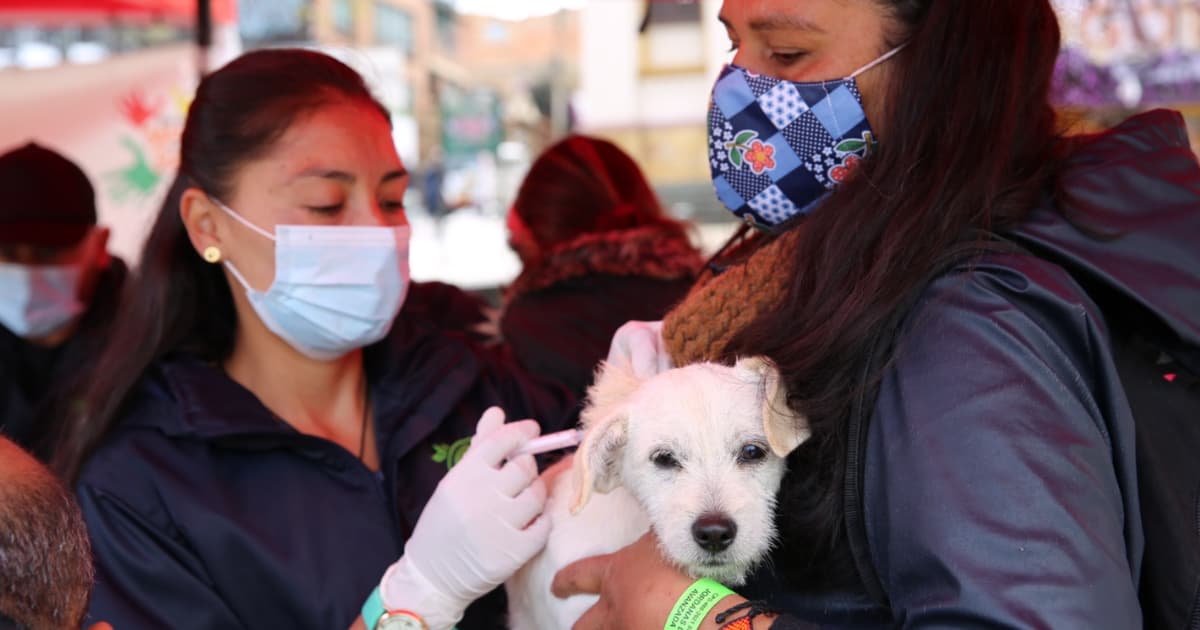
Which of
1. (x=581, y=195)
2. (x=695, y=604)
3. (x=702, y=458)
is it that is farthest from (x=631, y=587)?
(x=581, y=195)

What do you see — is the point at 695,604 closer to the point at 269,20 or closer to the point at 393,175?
the point at 393,175

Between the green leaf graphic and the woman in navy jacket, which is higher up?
the green leaf graphic

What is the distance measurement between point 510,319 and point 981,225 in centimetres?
242

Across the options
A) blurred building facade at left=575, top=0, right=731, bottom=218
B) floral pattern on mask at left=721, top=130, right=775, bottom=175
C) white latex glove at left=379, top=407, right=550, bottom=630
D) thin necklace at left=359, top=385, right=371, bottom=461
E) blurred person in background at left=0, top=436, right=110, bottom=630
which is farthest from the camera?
blurred building facade at left=575, top=0, right=731, bottom=218

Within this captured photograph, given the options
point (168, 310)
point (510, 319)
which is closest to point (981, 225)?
point (168, 310)

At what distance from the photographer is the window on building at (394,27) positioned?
274 inches

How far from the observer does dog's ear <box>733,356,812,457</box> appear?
171 cm

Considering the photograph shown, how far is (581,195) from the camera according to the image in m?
4.25

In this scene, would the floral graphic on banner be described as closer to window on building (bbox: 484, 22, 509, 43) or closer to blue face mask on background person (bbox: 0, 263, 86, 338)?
blue face mask on background person (bbox: 0, 263, 86, 338)

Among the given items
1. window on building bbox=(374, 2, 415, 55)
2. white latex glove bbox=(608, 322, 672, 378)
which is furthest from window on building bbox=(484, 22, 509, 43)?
white latex glove bbox=(608, 322, 672, 378)

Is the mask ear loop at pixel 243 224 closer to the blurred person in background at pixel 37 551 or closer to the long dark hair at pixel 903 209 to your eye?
the blurred person in background at pixel 37 551

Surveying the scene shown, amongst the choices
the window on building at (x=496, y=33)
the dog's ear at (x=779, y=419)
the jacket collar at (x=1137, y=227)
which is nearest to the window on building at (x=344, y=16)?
the window on building at (x=496, y=33)

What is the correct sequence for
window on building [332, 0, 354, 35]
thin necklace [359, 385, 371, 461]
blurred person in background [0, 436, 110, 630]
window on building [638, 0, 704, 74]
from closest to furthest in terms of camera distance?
blurred person in background [0, 436, 110, 630] < thin necklace [359, 385, 371, 461] < window on building [638, 0, 704, 74] < window on building [332, 0, 354, 35]

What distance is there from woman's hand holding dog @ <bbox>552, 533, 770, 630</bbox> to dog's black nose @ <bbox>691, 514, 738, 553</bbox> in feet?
0.31
